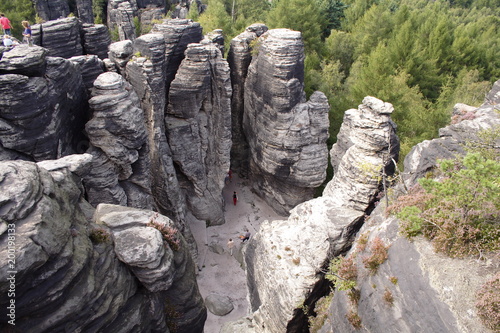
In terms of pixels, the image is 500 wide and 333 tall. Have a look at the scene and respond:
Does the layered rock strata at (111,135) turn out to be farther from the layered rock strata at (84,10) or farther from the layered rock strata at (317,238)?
the layered rock strata at (84,10)

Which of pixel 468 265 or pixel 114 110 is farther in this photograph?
pixel 114 110

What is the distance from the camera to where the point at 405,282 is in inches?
414

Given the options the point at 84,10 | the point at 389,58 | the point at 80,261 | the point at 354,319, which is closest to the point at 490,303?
the point at 354,319

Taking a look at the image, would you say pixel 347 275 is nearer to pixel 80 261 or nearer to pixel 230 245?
pixel 80 261

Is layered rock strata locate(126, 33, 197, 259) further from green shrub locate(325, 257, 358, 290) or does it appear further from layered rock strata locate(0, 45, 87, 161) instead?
green shrub locate(325, 257, 358, 290)

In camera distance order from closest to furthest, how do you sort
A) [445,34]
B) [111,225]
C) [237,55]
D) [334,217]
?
[111,225]
[334,217]
[237,55]
[445,34]

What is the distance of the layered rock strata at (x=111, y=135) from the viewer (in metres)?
17.9

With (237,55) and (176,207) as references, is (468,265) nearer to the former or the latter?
(176,207)

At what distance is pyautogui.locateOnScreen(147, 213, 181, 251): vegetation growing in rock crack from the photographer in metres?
13.2

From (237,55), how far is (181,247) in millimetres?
20109

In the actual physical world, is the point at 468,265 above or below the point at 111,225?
above

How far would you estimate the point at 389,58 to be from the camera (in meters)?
37.0

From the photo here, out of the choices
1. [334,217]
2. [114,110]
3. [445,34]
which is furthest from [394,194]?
[445,34]

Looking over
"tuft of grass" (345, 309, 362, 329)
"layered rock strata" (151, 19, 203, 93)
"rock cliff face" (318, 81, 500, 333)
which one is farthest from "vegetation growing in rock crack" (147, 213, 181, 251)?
"layered rock strata" (151, 19, 203, 93)
